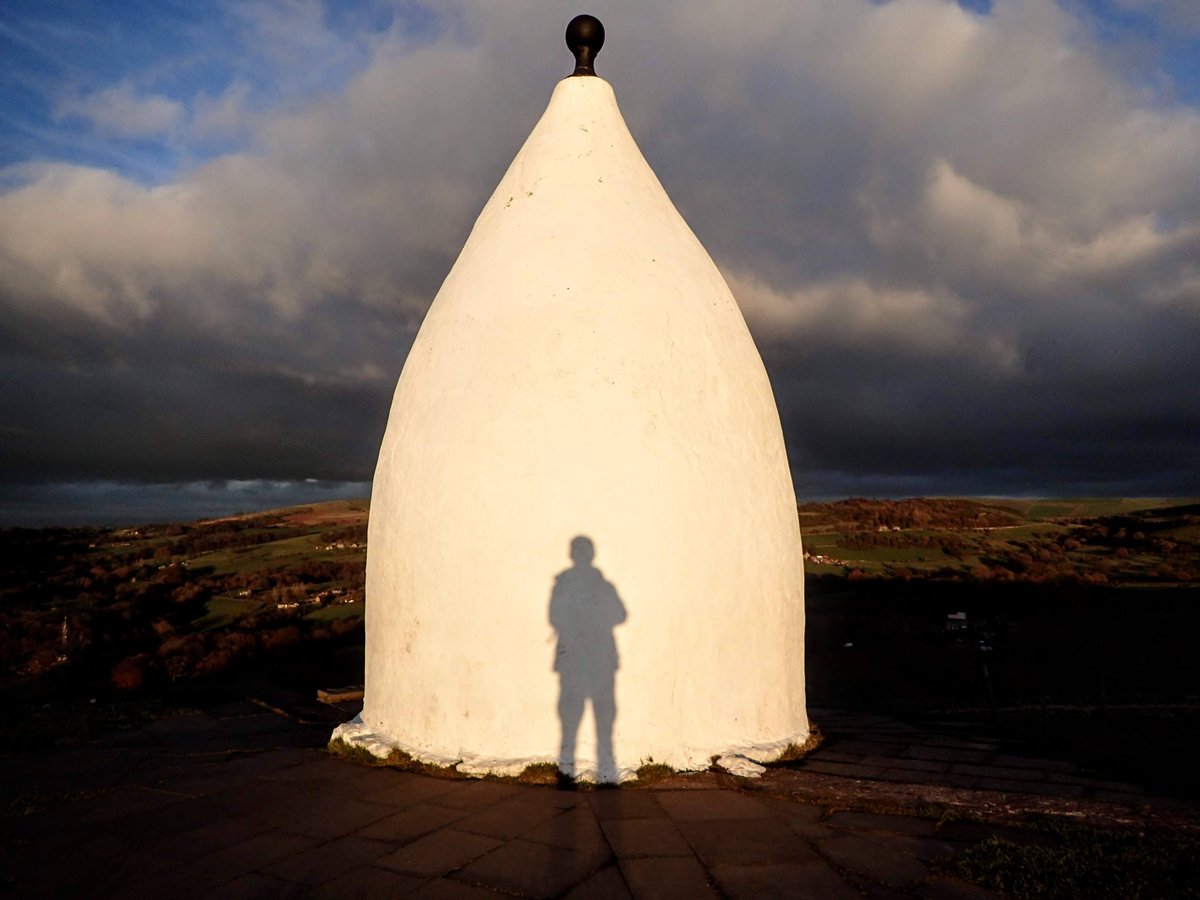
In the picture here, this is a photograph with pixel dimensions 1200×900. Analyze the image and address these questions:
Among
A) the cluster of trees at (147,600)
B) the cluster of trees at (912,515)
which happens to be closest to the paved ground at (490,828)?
the cluster of trees at (147,600)

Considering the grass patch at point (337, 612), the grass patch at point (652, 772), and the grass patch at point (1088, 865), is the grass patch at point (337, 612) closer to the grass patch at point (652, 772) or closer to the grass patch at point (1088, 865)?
the grass patch at point (652, 772)

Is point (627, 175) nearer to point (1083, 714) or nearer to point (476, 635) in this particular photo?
point (476, 635)

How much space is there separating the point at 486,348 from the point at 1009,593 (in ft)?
80.4

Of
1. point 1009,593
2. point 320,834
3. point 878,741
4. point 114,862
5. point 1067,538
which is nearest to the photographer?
point 114,862

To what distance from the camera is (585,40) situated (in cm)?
630

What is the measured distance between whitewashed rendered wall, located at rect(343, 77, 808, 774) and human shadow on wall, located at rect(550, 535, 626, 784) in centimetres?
7

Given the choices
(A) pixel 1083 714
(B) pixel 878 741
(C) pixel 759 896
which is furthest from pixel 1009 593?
(C) pixel 759 896

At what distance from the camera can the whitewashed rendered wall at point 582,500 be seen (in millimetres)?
4520

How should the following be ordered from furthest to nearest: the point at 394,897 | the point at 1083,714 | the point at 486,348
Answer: the point at 1083,714 → the point at 486,348 → the point at 394,897

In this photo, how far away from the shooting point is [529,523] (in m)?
4.57

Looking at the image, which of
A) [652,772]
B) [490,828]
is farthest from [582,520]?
[490,828]

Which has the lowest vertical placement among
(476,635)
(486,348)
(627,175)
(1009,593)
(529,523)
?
(1009,593)

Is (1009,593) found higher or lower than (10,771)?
lower

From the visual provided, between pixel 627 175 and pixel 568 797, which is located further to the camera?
pixel 627 175
